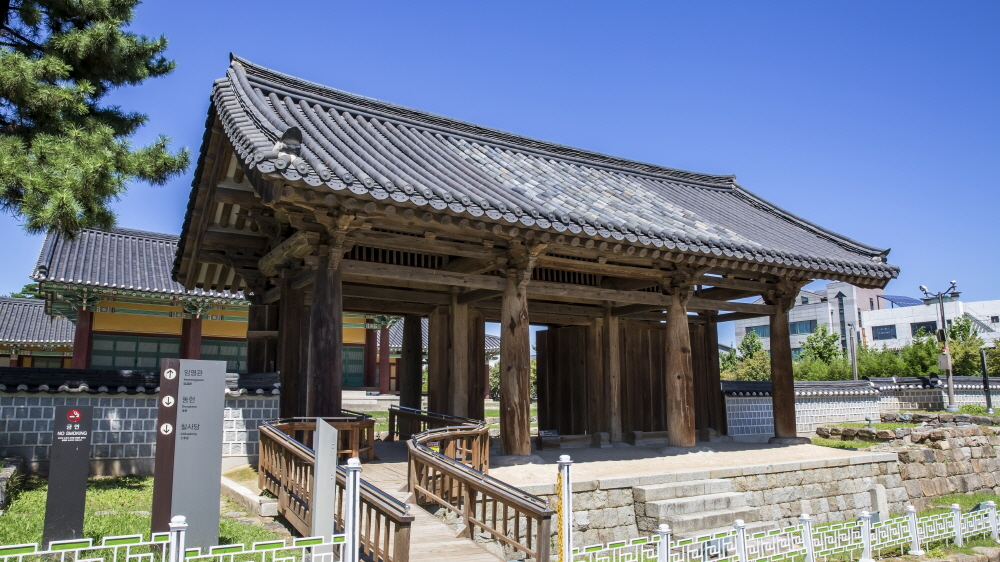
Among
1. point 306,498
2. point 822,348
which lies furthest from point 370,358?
point 822,348

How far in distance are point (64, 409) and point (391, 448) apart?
6.70 metres

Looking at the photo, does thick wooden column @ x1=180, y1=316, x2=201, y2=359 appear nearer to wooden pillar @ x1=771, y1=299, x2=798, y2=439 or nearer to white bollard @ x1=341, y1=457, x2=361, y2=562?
wooden pillar @ x1=771, y1=299, x2=798, y2=439

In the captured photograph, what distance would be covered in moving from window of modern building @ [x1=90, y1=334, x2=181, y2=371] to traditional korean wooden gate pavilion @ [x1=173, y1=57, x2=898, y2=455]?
306 inches

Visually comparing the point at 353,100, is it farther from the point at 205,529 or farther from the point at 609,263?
the point at 205,529

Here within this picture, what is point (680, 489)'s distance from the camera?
9.55 metres

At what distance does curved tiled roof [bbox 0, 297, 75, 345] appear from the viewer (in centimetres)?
2822

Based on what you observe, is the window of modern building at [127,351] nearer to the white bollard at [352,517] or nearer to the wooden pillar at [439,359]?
the wooden pillar at [439,359]

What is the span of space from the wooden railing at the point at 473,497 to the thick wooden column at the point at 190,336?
50.7 ft

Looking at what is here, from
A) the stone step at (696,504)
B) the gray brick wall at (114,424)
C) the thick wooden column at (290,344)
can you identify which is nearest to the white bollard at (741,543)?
the stone step at (696,504)

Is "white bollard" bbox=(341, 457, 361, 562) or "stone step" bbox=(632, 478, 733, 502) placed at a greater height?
"white bollard" bbox=(341, 457, 361, 562)

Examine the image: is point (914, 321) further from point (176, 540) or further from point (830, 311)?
point (176, 540)

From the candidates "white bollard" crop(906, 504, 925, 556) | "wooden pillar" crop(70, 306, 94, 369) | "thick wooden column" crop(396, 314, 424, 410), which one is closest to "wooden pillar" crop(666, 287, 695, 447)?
"white bollard" crop(906, 504, 925, 556)

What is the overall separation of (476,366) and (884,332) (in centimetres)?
6016

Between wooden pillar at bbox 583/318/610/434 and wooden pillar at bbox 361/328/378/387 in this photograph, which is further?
wooden pillar at bbox 361/328/378/387
